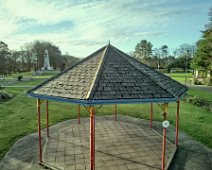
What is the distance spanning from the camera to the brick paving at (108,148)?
7800 millimetres

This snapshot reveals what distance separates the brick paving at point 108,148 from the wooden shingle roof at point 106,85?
2654 mm

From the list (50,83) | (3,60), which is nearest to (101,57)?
(50,83)

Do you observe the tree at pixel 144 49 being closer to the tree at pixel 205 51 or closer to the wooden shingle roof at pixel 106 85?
the tree at pixel 205 51

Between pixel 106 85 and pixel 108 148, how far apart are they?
351cm

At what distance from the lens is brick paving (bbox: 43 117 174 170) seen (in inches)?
307

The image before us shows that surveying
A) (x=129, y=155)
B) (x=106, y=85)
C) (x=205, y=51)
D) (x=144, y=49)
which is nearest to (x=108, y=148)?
(x=129, y=155)

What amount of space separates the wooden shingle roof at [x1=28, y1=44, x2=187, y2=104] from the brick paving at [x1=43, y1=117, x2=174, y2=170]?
2.65m

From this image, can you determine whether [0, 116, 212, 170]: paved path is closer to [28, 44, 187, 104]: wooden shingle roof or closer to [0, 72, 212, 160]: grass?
[0, 72, 212, 160]: grass

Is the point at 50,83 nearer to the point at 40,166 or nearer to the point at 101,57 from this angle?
the point at 101,57

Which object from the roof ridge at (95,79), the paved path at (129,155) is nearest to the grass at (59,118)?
the paved path at (129,155)

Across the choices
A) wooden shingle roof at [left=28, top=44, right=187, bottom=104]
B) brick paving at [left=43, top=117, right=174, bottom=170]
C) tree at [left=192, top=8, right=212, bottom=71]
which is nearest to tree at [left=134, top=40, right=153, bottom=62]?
tree at [left=192, top=8, right=212, bottom=71]

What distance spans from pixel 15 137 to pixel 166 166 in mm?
7347

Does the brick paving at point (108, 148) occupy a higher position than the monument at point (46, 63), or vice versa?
the monument at point (46, 63)

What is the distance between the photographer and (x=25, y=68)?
69.7m
